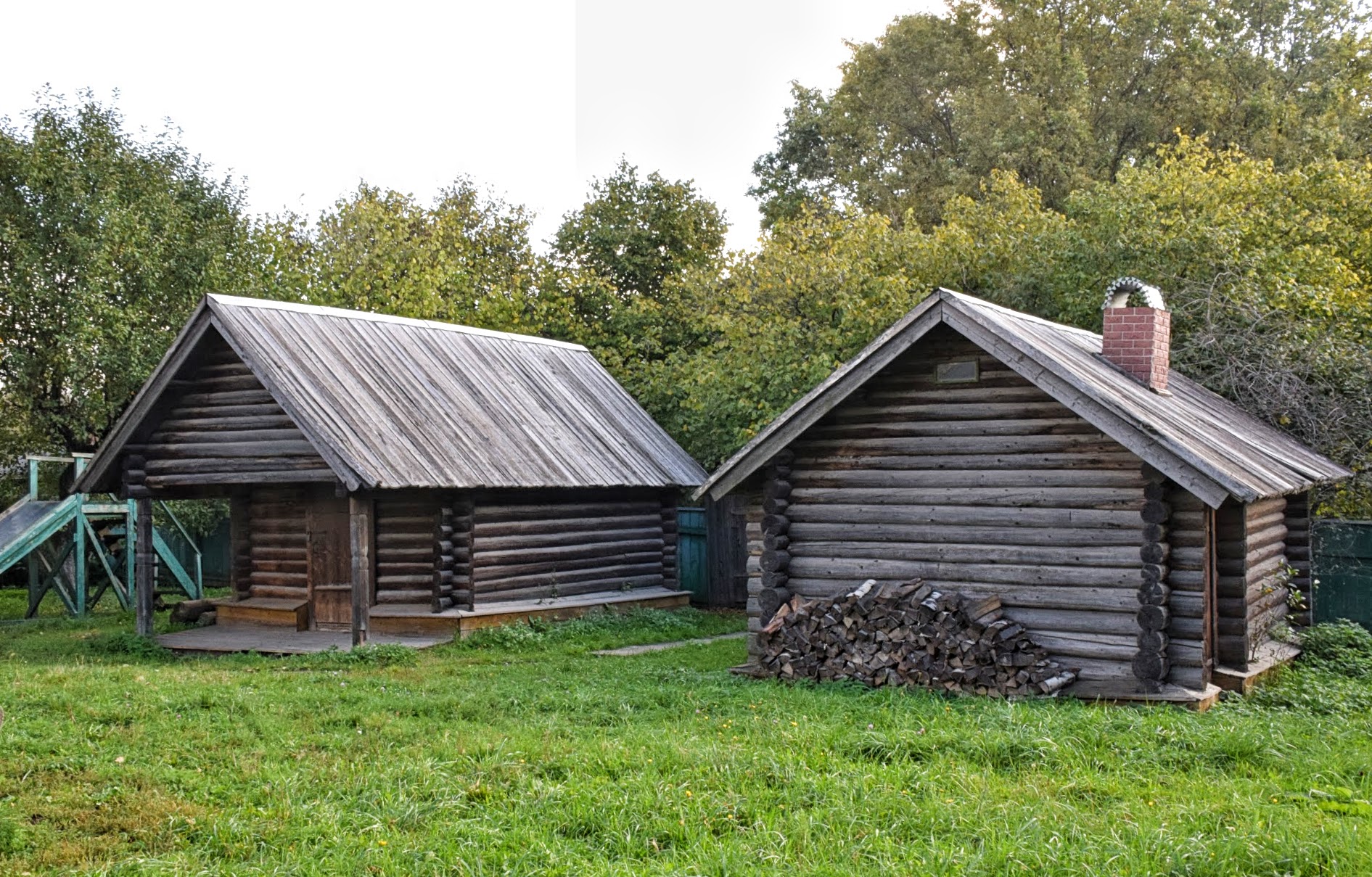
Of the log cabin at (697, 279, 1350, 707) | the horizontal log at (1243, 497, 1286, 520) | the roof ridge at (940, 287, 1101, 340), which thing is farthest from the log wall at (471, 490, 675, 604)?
the horizontal log at (1243, 497, 1286, 520)

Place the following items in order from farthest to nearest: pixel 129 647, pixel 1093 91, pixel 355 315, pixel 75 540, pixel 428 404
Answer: pixel 1093 91
pixel 75 540
pixel 355 315
pixel 428 404
pixel 129 647

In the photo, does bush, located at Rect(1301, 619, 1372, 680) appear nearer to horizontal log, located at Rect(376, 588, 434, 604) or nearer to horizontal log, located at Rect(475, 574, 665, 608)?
horizontal log, located at Rect(475, 574, 665, 608)

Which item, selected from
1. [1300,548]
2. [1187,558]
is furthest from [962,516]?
[1300,548]

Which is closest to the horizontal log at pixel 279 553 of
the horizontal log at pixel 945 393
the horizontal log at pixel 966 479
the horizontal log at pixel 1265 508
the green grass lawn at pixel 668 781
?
the green grass lawn at pixel 668 781

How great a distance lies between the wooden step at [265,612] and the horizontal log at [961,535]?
877 cm

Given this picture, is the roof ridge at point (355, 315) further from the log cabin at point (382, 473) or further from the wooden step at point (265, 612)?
the wooden step at point (265, 612)

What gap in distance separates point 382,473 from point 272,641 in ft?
12.0

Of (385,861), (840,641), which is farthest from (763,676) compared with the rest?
(385,861)

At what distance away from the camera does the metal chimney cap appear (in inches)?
600

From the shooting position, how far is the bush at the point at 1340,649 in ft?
47.2

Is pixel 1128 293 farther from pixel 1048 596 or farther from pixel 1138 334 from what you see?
pixel 1048 596

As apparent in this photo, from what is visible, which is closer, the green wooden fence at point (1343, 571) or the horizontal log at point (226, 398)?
the green wooden fence at point (1343, 571)

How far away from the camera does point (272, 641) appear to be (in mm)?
18344

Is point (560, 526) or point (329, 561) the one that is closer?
point (329, 561)
